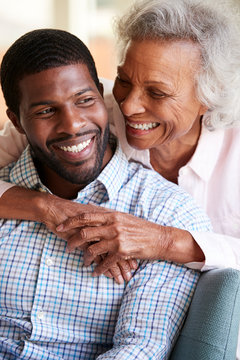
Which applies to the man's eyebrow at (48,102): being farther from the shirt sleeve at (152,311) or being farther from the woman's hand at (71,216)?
the shirt sleeve at (152,311)

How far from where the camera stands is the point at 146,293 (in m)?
1.46

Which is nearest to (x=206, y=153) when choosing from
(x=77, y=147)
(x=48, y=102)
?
(x=77, y=147)

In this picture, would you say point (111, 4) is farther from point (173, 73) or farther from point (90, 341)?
point (90, 341)

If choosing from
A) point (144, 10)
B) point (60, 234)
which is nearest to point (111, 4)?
point (144, 10)

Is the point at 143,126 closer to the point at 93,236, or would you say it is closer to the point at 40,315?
the point at 93,236

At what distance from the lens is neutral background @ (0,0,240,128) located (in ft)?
18.2

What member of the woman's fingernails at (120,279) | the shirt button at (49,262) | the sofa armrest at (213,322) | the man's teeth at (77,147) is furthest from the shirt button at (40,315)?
the man's teeth at (77,147)

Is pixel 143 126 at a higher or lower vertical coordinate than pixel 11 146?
higher

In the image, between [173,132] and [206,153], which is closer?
[173,132]

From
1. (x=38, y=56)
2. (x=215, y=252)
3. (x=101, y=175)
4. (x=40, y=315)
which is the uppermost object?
(x=38, y=56)

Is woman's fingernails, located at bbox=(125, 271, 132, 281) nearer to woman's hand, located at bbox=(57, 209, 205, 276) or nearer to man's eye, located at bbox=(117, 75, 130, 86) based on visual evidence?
woman's hand, located at bbox=(57, 209, 205, 276)

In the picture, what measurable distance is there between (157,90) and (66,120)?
41 centimetres

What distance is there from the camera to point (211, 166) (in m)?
2.03

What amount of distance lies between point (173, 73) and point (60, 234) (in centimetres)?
67
